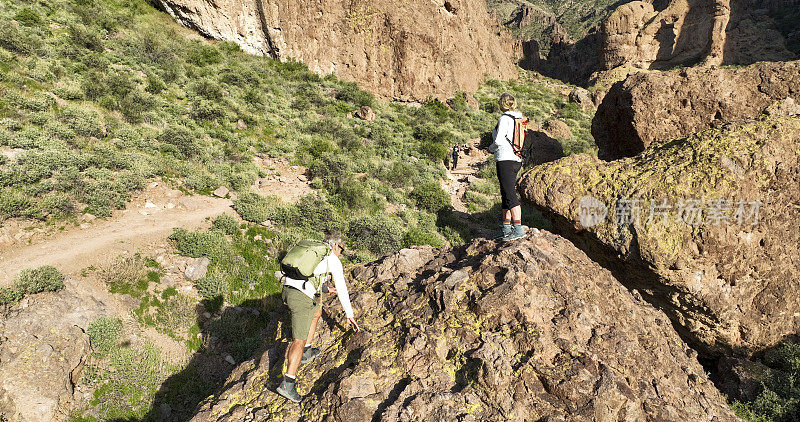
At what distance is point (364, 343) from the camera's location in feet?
11.4

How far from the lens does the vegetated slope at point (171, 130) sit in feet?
27.6

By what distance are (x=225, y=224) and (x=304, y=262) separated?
20.5 feet

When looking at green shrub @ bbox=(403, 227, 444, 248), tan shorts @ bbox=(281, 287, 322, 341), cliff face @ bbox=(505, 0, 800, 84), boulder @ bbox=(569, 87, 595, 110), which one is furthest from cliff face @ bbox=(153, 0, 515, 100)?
cliff face @ bbox=(505, 0, 800, 84)

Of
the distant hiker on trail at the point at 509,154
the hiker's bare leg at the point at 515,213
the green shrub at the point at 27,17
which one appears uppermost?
the green shrub at the point at 27,17

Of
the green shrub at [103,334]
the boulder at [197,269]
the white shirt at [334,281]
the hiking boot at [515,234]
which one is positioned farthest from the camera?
the boulder at [197,269]

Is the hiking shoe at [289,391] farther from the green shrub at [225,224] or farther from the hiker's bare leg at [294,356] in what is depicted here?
the green shrub at [225,224]

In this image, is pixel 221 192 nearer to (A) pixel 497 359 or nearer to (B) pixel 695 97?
(A) pixel 497 359

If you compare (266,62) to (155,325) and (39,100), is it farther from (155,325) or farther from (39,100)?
(155,325)

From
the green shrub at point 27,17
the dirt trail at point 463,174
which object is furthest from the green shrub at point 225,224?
the green shrub at point 27,17

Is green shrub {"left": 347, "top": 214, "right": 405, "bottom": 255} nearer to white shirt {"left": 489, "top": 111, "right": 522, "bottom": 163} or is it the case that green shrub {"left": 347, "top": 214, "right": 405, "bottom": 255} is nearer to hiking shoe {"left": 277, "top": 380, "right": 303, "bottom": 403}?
white shirt {"left": 489, "top": 111, "right": 522, "bottom": 163}

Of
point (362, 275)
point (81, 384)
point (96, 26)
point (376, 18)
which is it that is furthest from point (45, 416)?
point (376, 18)

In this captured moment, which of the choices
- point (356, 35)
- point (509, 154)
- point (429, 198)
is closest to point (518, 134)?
point (509, 154)

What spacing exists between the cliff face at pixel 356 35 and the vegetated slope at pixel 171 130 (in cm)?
206

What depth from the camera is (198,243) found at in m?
7.39
